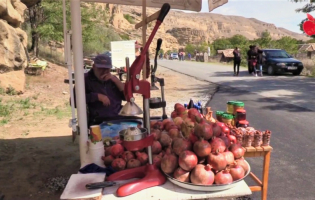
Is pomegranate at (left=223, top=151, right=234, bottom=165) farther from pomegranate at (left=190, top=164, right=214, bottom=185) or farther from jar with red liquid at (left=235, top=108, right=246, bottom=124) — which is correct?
jar with red liquid at (left=235, top=108, right=246, bottom=124)

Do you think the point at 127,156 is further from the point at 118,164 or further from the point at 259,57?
the point at 259,57

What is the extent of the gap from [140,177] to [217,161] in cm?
54

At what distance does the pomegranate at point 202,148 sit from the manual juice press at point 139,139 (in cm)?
29

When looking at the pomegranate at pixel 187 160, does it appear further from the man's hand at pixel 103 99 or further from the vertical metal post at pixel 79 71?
the man's hand at pixel 103 99

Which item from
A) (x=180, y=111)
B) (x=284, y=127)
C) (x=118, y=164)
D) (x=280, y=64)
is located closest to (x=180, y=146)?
(x=118, y=164)

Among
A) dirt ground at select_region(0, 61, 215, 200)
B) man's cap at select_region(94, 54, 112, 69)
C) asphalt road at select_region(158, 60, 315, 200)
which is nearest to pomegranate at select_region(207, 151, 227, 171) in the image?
asphalt road at select_region(158, 60, 315, 200)

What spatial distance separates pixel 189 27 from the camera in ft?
342

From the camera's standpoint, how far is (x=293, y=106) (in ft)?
25.6

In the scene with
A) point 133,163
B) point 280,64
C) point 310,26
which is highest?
point 310,26

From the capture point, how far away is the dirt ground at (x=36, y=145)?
374 centimetres

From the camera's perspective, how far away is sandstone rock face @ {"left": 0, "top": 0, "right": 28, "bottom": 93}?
9.62 m

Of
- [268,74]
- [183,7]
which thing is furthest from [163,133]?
[268,74]

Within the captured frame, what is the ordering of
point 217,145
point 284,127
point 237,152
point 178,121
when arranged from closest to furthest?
point 217,145, point 237,152, point 178,121, point 284,127

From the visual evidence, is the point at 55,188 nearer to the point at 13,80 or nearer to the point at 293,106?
the point at 293,106
